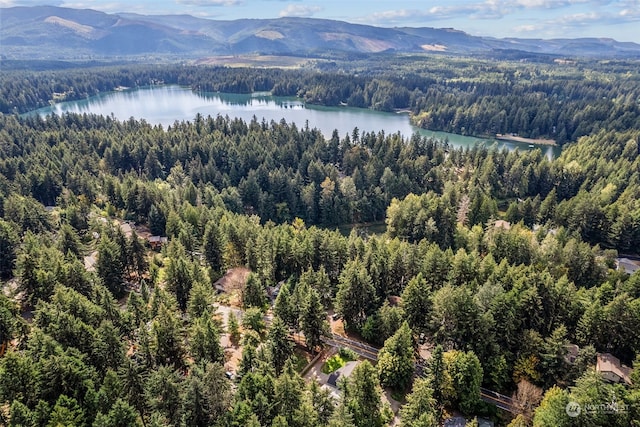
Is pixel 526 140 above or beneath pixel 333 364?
above

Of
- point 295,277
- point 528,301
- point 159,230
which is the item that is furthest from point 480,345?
point 159,230

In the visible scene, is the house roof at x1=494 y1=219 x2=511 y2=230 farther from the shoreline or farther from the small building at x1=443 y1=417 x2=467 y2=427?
the shoreline

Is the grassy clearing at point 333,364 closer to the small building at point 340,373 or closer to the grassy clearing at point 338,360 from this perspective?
the grassy clearing at point 338,360

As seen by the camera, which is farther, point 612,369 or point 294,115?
point 294,115

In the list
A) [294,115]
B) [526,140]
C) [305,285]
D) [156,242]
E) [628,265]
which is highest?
[294,115]

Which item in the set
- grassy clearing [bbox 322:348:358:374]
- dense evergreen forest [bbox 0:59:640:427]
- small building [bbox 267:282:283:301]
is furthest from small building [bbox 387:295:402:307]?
small building [bbox 267:282:283:301]

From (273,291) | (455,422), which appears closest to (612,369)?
(455,422)

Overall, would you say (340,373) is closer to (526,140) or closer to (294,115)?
(526,140)
